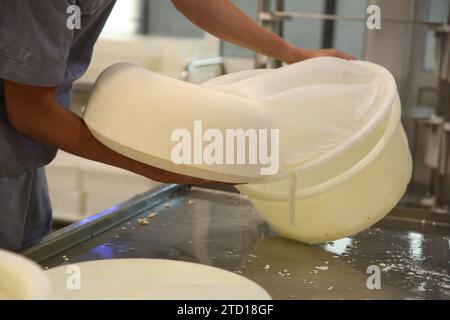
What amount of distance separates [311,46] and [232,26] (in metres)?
1.76

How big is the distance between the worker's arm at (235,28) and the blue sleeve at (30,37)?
0.48 metres

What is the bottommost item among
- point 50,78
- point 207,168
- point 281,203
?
point 281,203

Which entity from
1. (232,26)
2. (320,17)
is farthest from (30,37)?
(320,17)

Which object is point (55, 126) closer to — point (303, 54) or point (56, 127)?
point (56, 127)

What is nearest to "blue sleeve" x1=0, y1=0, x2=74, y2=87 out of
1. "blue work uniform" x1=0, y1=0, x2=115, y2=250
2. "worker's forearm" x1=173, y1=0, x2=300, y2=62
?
"blue work uniform" x1=0, y1=0, x2=115, y2=250

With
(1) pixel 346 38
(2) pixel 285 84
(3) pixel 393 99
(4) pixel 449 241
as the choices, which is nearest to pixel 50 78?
(2) pixel 285 84

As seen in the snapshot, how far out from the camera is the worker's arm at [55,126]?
867 millimetres

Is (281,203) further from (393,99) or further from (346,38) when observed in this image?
(346,38)

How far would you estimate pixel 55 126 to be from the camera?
2.88 feet

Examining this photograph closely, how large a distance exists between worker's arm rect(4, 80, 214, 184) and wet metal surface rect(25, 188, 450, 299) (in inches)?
8.9

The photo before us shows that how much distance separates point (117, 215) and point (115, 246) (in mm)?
123

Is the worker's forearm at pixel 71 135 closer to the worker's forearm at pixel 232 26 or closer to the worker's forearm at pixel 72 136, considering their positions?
the worker's forearm at pixel 72 136

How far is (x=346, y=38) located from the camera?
2.92 m

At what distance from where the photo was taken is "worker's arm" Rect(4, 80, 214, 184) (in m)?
0.87
